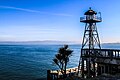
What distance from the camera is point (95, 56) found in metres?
31.9

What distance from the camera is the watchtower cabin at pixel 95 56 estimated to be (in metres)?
29.4

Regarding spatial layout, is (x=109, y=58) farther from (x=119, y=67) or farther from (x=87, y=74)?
(x=87, y=74)

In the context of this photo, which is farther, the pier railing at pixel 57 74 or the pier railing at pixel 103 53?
the pier railing at pixel 57 74

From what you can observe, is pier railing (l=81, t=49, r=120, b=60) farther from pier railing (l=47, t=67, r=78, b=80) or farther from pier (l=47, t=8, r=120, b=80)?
pier railing (l=47, t=67, r=78, b=80)

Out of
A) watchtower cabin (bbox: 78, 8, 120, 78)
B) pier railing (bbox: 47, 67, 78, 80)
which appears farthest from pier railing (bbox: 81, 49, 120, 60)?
pier railing (bbox: 47, 67, 78, 80)

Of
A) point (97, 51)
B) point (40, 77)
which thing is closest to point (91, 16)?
point (97, 51)

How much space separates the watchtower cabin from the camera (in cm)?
2939

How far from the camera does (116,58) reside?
28594 mm

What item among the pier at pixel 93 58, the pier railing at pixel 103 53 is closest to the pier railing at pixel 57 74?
the pier at pixel 93 58

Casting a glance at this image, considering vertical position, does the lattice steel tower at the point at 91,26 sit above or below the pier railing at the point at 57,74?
above

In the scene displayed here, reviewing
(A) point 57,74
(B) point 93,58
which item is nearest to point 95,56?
(B) point 93,58

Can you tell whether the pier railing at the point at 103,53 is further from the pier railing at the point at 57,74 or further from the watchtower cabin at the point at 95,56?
the pier railing at the point at 57,74

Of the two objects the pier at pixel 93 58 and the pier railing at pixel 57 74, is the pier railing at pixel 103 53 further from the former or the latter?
the pier railing at pixel 57 74

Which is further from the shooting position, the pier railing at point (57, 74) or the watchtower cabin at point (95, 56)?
the pier railing at point (57, 74)
